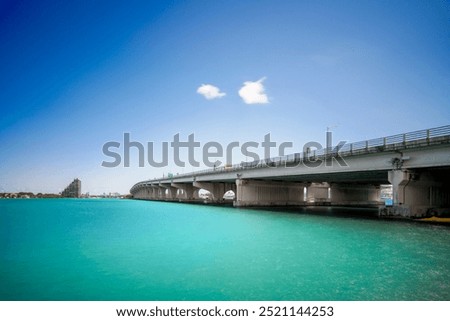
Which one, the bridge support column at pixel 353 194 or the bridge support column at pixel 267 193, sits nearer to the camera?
the bridge support column at pixel 267 193

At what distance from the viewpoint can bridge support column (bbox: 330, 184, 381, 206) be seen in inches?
2512

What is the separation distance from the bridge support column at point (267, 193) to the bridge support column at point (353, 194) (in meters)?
9.50

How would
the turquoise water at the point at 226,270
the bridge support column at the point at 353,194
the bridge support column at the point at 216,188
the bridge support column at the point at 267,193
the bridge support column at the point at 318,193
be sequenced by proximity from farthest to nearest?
the bridge support column at the point at 216,188, the bridge support column at the point at 353,194, the bridge support column at the point at 318,193, the bridge support column at the point at 267,193, the turquoise water at the point at 226,270

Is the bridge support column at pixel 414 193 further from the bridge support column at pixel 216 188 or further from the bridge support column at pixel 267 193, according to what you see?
the bridge support column at pixel 216 188

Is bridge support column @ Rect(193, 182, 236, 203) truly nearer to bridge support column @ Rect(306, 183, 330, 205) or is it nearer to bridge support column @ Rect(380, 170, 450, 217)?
bridge support column @ Rect(306, 183, 330, 205)

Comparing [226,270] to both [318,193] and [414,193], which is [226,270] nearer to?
[414,193]

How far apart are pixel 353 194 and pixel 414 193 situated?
137 feet

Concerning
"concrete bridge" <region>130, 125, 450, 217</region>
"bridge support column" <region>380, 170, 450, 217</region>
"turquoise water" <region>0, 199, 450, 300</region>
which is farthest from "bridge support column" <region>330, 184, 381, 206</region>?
"turquoise water" <region>0, 199, 450, 300</region>

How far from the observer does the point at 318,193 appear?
63.9 m

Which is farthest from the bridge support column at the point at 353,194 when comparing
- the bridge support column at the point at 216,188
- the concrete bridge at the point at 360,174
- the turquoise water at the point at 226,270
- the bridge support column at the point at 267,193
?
the turquoise water at the point at 226,270

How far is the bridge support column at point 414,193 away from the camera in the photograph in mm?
A: 25266

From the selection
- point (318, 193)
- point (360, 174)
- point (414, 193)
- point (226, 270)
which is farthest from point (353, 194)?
point (226, 270)

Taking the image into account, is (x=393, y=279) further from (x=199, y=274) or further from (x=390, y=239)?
(x=390, y=239)
